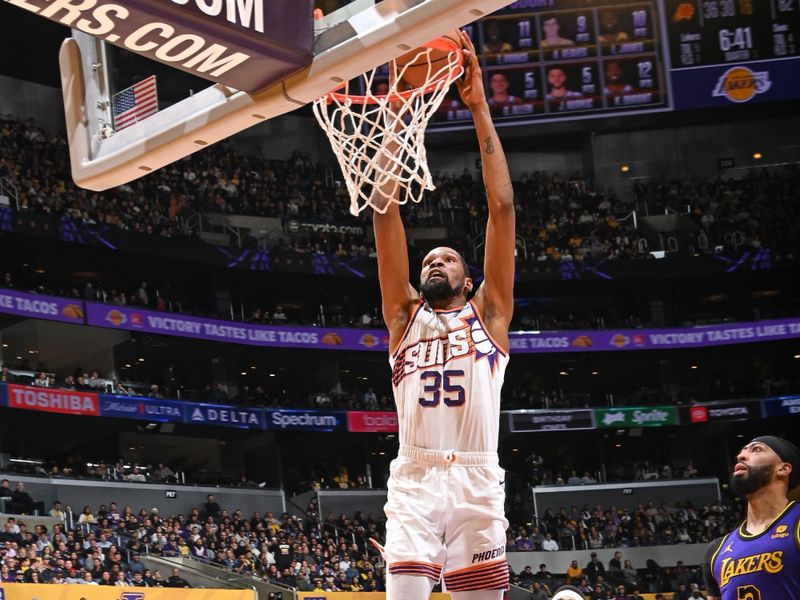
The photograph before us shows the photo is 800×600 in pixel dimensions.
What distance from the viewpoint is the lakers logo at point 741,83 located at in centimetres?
2791

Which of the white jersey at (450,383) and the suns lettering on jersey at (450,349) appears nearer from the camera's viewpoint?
the white jersey at (450,383)

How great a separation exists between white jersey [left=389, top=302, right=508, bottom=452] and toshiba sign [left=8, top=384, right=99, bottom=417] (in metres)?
21.5

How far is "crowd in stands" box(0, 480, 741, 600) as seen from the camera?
1955cm

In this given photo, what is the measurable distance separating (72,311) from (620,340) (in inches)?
622

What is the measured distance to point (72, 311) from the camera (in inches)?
1070

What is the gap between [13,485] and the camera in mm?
24594

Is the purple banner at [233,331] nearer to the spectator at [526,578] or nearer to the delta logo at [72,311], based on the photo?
the delta logo at [72,311]

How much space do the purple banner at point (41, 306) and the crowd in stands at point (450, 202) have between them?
2910mm

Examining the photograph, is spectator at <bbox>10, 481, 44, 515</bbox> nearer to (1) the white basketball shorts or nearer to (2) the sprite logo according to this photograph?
(2) the sprite logo

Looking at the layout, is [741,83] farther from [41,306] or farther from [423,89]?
[423,89]

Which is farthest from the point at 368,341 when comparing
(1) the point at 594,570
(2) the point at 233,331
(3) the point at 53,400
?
(3) the point at 53,400

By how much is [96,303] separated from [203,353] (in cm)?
487

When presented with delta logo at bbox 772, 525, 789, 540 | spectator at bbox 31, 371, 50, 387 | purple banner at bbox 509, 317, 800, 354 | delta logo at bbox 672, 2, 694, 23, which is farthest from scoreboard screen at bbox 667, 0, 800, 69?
delta logo at bbox 772, 525, 789, 540

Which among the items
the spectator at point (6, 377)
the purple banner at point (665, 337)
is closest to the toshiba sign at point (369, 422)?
the purple banner at point (665, 337)
